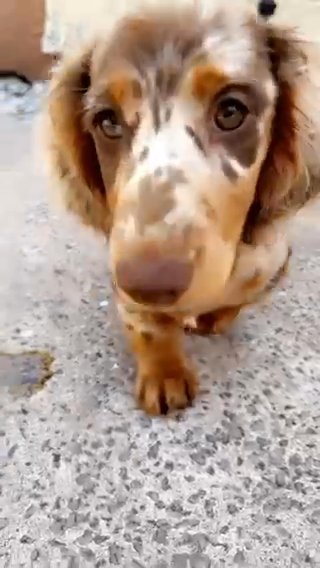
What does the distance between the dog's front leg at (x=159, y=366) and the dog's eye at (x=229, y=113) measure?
0.91 ft

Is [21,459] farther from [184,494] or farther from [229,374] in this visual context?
[229,374]

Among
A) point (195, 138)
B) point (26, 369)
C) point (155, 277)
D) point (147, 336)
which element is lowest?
point (26, 369)

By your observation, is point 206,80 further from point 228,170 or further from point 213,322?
point 213,322

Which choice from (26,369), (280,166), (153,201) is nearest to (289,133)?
(280,166)

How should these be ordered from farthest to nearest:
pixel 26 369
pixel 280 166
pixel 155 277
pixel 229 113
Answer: pixel 26 369
pixel 280 166
pixel 229 113
pixel 155 277

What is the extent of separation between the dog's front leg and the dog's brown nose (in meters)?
0.24

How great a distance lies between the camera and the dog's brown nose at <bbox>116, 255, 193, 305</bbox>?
966 millimetres

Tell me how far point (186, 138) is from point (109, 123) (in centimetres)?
12

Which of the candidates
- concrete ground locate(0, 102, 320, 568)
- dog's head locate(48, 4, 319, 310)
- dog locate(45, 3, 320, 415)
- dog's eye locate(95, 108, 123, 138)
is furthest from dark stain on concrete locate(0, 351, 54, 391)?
dog's eye locate(95, 108, 123, 138)

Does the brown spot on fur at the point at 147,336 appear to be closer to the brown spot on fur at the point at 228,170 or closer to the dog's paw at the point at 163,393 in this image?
→ the dog's paw at the point at 163,393

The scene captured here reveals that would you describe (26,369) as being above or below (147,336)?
below

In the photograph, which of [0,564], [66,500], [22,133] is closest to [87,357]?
[66,500]

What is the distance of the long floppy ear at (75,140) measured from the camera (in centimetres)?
123

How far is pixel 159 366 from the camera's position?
1.24 meters
